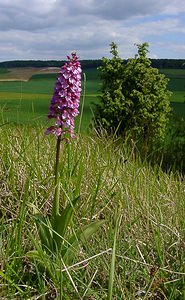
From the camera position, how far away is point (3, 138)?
4.07 metres

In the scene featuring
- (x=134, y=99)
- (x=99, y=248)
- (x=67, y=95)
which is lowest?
(x=99, y=248)

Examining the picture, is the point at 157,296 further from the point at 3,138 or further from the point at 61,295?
the point at 3,138

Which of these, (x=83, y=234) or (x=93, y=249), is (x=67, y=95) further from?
(x=93, y=249)

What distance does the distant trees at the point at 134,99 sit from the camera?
7.84 meters

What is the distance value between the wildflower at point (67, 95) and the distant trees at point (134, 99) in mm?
5440

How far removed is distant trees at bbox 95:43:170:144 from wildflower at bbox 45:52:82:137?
5.44 metres

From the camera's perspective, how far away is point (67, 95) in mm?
2195

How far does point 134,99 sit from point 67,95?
586 centimetres

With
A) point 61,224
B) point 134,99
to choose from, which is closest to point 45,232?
point 61,224

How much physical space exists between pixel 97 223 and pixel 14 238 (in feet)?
1.52

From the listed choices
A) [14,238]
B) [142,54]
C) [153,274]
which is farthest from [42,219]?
[142,54]

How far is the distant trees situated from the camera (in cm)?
784

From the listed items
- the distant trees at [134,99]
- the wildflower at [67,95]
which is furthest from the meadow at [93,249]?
the distant trees at [134,99]

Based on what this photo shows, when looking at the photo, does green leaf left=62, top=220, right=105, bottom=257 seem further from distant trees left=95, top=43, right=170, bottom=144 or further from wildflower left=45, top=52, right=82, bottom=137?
distant trees left=95, top=43, right=170, bottom=144
